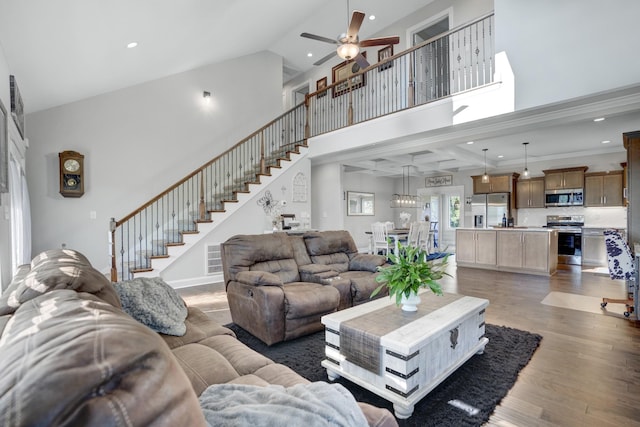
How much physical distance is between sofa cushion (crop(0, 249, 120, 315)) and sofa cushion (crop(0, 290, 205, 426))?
2.52ft

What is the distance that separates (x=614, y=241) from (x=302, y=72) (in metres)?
8.61

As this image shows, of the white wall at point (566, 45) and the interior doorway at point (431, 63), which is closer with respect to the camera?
the white wall at point (566, 45)

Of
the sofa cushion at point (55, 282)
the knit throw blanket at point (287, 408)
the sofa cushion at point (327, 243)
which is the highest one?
the sofa cushion at point (55, 282)

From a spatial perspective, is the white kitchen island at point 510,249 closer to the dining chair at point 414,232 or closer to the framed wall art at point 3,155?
the dining chair at point 414,232

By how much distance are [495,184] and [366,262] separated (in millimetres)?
6559

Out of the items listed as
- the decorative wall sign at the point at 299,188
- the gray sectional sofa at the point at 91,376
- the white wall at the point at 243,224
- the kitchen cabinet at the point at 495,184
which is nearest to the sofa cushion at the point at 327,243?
the white wall at the point at 243,224

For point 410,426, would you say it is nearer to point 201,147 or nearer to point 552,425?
point 552,425

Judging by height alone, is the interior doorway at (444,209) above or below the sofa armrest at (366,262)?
above

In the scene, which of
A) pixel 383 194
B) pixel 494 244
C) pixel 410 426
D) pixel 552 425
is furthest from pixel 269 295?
pixel 383 194

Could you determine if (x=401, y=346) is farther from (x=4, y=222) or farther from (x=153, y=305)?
(x=4, y=222)

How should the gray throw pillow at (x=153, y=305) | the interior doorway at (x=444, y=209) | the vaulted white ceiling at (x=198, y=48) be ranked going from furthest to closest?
the interior doorway at (x=444, y=209)
the vaulted white ceiling at (x=198, y=48)
the gray throw pillow at (x=153, y=305)

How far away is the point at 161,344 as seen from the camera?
2.10 ft

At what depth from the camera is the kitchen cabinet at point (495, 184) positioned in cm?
862

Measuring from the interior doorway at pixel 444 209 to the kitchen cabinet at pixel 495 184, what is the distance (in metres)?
1.17
